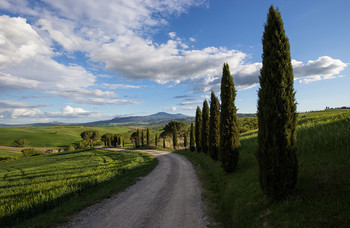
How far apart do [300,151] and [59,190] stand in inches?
637

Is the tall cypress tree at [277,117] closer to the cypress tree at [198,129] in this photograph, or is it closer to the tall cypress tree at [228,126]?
the tall cypress tree at [228,126]

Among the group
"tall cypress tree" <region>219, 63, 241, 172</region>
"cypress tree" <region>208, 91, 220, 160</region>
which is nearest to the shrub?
"cypress tree" <region>208, 91, 220, 160</region>

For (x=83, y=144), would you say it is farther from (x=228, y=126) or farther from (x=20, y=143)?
(x=228, y=126)

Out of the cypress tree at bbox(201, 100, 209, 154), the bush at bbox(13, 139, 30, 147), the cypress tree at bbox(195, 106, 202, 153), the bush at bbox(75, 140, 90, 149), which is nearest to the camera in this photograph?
the cypress tree at bbox(201, 100, 209, 154)

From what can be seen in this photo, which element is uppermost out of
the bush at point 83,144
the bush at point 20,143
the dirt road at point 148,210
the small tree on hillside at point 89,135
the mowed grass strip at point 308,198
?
the mowed grass strip at point 308,198

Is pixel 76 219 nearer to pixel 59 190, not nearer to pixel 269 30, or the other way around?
pixel 59 190

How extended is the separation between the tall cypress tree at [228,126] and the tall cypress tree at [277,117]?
20.9ft

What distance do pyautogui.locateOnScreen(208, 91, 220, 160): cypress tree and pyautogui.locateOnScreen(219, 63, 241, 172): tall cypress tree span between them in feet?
23.4

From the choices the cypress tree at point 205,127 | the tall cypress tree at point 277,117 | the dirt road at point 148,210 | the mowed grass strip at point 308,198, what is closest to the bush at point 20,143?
the cypress tree at point 205,127

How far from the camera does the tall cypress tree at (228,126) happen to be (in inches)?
561

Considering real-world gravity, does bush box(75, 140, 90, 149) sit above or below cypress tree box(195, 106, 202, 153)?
below

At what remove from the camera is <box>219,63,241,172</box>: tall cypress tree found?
14.2m

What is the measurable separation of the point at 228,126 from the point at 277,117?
26.2 feet

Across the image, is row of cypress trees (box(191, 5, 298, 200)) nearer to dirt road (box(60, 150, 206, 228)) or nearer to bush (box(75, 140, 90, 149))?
dirt road (box(60, 150, 206, 228))
